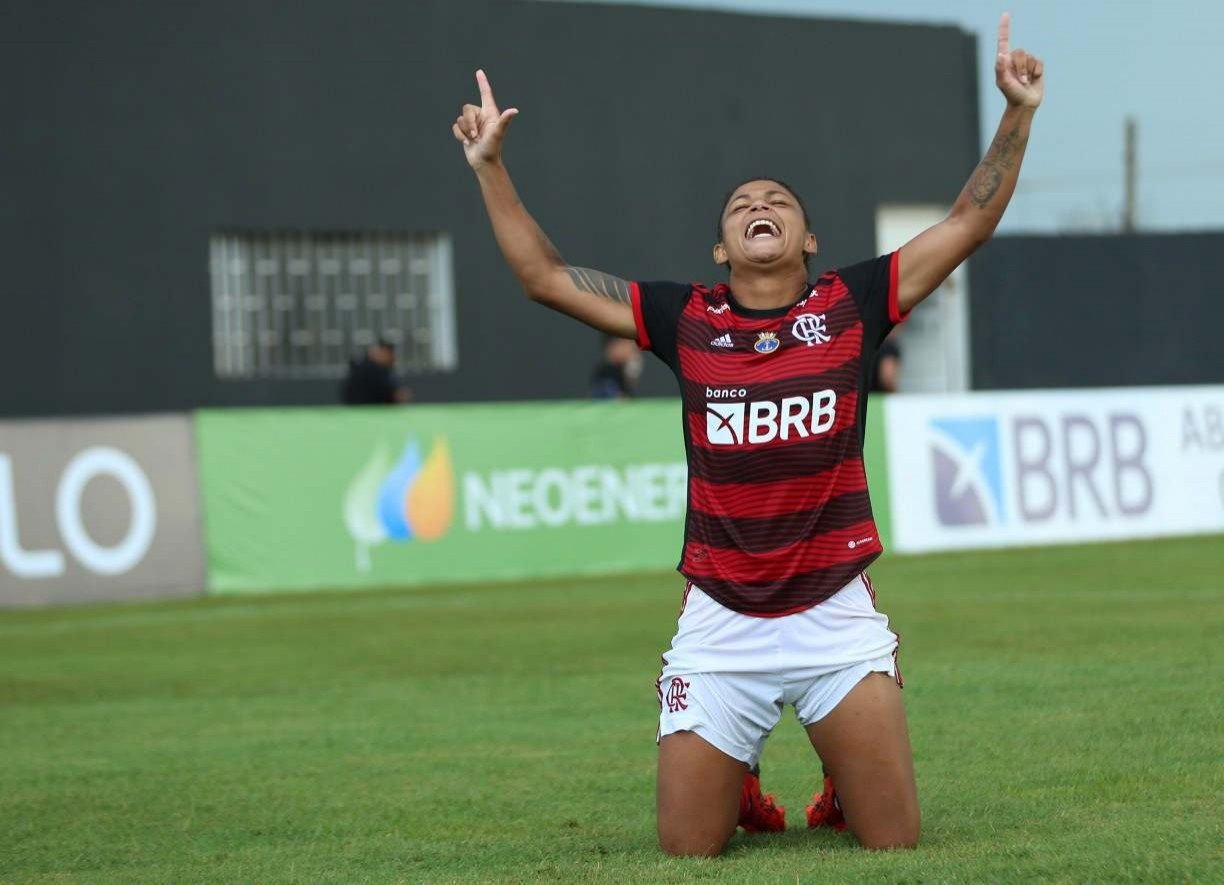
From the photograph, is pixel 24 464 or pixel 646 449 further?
pixel 646 449

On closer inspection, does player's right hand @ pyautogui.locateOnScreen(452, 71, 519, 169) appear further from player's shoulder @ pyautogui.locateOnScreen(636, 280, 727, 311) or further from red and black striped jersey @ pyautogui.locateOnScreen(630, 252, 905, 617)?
red and black striped jersey @ pyautogui.locateOnScreen(630, 252, 905, 617)

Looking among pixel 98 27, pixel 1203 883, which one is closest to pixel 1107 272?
pixel 98 27

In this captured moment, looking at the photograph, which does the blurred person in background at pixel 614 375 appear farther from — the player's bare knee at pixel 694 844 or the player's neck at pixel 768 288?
the player's bare knee at pixel 694 844

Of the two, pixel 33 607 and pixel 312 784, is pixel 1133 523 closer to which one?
pixel 33 607

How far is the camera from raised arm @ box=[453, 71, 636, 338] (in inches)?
243

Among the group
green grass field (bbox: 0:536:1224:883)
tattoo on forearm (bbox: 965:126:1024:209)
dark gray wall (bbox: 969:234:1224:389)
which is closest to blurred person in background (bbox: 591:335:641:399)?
green grass field (bbox: 0:536:1224:883)

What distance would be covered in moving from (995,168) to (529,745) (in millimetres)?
3824

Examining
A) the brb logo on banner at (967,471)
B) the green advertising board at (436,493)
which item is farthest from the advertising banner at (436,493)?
the brb logo on banner at (967,471)

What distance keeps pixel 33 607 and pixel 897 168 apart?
21.1 metres

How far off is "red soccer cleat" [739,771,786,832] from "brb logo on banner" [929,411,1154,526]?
14658mm

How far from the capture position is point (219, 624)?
51.2 ft

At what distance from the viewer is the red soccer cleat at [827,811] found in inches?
250

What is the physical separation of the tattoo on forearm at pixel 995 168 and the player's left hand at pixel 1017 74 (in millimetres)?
117

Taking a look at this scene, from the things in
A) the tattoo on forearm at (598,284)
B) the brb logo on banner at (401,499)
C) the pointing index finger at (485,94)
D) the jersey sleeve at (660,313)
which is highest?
the pointing index finger at (485,94)
